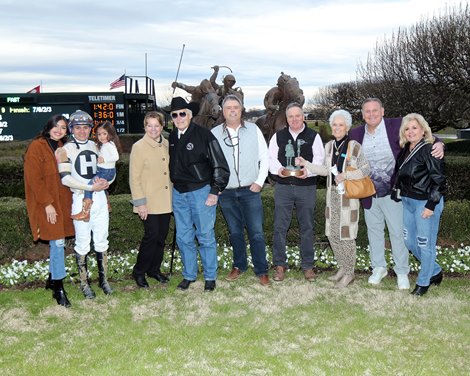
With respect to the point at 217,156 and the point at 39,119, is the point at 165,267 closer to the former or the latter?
the point at 217,156

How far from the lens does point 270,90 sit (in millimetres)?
10719

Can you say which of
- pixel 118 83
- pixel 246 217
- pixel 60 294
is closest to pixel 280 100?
pixel 246 217

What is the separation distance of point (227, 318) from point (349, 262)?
1.73 meters

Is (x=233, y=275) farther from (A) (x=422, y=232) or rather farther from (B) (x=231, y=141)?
(A) (x=422, y=232)

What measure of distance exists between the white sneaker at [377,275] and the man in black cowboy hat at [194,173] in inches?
77.0

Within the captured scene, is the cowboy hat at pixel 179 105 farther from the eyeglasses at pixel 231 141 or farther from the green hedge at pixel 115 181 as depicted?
the green hedge at pixel 115 181

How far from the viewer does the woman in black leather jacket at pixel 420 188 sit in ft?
17.4

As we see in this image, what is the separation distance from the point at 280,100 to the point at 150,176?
18.6ft

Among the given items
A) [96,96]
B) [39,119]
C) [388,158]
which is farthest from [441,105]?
[388,158]

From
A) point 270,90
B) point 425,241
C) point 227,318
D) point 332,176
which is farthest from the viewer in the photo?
point 270,90

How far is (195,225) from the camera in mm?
5863

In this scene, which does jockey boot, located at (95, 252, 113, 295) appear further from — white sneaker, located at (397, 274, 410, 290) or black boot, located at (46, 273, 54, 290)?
white sneaker, located at (397, 274, 410, 290)

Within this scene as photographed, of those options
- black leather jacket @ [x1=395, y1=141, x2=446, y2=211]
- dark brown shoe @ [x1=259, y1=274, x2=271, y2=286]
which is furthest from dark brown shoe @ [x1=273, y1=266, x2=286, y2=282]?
black leather jacket @ [x1=395, y1=141, x2=446, y2=211]

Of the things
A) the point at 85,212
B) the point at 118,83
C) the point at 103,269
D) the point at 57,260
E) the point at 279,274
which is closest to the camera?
the point at 85,212
